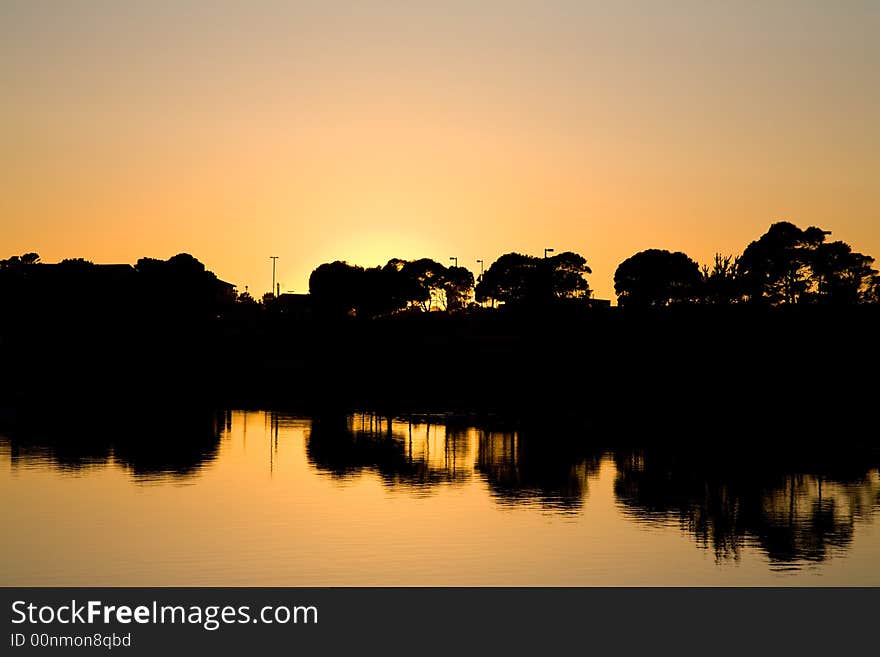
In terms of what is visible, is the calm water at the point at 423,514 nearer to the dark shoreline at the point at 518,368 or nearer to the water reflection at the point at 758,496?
the water reflection at the point at 758,496

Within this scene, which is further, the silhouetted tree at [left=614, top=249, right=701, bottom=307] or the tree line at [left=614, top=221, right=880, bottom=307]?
the silhouetted tree at [left=614, top=249, right=701, bottom=307]

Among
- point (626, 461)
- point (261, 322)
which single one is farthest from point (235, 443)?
point (261, 322)

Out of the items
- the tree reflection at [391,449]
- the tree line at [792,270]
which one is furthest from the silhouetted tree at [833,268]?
the tree reflection at [391,449]

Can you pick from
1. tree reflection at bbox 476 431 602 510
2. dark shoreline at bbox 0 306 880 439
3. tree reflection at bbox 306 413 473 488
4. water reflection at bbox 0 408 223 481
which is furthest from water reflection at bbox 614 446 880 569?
water reflection at bbox 0 408 223 481

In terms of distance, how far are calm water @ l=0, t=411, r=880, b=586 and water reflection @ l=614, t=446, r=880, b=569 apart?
0.10 metres

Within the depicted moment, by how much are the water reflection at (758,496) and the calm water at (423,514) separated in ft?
0.32

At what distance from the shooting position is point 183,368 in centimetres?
11744

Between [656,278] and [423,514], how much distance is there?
514 feet

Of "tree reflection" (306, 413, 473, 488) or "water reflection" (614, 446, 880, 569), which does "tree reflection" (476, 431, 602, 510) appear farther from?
"water reflection" (614, 446, 880, 569)

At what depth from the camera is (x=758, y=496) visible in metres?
38.5

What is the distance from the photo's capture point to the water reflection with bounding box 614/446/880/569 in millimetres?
30859

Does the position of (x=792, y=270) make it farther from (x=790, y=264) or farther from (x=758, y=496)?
(x=758, y=496)
